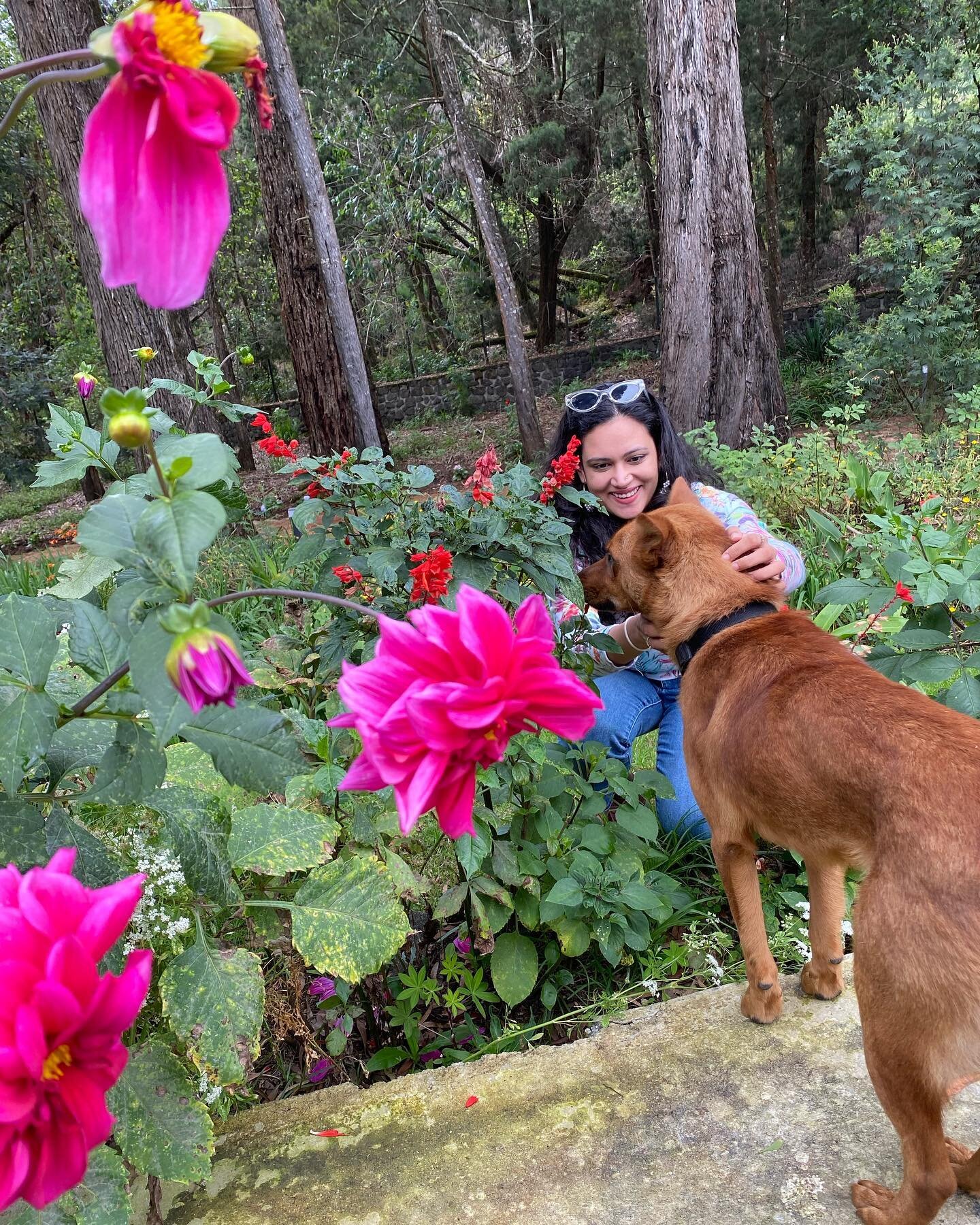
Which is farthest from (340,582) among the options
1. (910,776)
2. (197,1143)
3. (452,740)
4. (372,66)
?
(372,66)

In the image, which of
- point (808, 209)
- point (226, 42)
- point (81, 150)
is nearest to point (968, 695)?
point (226, 42)

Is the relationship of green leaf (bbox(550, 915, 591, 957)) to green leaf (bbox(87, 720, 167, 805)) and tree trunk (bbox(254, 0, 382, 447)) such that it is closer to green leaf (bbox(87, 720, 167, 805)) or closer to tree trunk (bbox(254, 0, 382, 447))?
green leaf (bbox(87, 720, 167, 805))

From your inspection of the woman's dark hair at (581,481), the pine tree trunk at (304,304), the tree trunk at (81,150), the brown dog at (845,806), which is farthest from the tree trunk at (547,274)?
the brown dog at (845,806)

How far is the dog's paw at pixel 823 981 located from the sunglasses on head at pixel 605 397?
209 centimetres

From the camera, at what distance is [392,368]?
23.1 metres

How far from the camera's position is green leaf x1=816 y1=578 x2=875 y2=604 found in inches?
79.0

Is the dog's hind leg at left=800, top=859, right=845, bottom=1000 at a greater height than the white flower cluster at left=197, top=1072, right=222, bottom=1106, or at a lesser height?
lesser

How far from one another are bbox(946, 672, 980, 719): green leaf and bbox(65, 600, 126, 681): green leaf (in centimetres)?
176

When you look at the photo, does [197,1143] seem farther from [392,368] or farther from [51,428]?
[392,368]

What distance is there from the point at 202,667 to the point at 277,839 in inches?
43.0

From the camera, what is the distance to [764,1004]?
77.9 inches

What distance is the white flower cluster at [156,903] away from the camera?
57.8 inches

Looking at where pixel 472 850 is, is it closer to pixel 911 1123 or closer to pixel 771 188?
pixel 911 1123

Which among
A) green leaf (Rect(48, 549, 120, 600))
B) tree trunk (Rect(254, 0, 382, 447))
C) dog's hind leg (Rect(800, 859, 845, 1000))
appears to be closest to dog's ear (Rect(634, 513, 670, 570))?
dog's hind leg (Rect(800, 859, 845, 1000))
